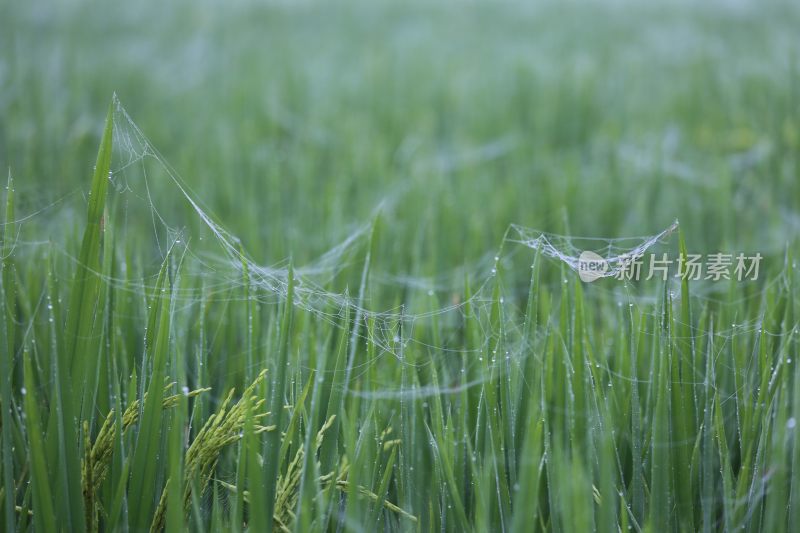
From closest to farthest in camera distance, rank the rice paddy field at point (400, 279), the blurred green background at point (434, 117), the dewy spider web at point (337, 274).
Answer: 1. the rice paddy field at point (400, 279)
2. the dewy spider web at point (337, 274)
3. the blurred green background at point (434, 117)

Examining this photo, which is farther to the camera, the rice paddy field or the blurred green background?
the blurred green background

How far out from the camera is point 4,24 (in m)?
4.04

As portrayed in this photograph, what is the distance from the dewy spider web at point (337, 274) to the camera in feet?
3.41

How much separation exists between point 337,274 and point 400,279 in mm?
163

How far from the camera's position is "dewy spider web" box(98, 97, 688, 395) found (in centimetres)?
104

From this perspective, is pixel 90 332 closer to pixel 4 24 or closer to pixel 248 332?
pixel 248 332

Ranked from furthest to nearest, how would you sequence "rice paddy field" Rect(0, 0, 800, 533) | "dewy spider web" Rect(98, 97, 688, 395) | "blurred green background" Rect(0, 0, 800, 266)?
1. "blurred green background" Rect(0, 0, 800, 266)
2. "dewy spider web" Rect(98, 97, 688, 395)
3. "rice paddy field" Rect(0, 0, 800, 533)

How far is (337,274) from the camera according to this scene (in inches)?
57.3

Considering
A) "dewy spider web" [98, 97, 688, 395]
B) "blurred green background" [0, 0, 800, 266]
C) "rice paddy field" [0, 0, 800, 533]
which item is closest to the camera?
"rice paddy field" [0, 0, 800, 533]

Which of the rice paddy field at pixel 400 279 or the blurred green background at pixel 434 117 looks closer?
the rice paddy field at pixel 400 279

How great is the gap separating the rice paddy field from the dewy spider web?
0.01 meters

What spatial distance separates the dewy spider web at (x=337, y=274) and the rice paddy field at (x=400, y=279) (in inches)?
0.4

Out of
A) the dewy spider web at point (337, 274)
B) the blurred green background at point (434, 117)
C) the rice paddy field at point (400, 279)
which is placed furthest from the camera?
the blurred green background at point (434, 117)

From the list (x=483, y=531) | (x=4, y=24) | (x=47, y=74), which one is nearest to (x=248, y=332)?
(x=483, y=531)
